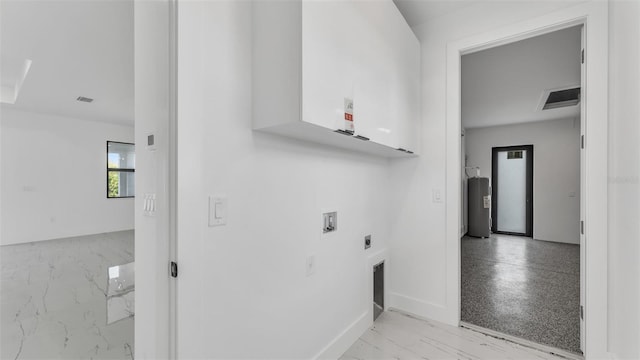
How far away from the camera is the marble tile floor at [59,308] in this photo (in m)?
1.93

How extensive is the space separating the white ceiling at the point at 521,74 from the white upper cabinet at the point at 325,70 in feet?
6.28

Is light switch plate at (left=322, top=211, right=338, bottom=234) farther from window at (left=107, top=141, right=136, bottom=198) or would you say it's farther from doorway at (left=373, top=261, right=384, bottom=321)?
window at (left=107, top=141, right=136, bottom=198)

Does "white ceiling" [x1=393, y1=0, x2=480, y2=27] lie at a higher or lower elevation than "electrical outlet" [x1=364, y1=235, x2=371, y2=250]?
higher

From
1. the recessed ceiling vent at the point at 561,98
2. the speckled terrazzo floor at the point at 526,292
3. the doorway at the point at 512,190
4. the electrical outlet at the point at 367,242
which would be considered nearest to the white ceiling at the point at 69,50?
the electrical outlet at the point at 367,242

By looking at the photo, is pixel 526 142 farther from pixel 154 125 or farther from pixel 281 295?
pixel 154 125

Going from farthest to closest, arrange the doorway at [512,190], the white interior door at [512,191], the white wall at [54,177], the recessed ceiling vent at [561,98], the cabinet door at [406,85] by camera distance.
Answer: the white interior door at [512,191] < the doorway at [512,190] < the white wall at [54,177] < the recessed ceiling vent at [561,98] < the cabinet door at [406,85]

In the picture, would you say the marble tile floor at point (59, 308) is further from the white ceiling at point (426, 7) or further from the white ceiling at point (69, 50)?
the white ceiling at point (426, 7)

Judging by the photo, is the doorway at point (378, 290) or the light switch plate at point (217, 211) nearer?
the light switch plate at point (217, 211)

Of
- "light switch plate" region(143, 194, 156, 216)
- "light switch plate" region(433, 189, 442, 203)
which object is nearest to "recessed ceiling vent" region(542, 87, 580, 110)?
"light switch plate" region(433, 189, 442, 203)

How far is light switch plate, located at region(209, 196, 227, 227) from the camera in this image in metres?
1.11

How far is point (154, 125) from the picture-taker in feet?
3.54

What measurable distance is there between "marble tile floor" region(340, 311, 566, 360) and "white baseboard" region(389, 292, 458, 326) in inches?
2.4

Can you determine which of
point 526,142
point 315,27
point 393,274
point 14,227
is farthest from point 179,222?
point 526,142

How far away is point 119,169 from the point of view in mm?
6699
